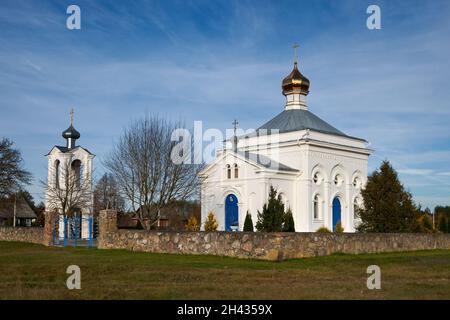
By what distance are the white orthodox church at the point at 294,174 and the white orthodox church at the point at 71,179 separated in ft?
32.2

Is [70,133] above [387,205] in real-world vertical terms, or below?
above

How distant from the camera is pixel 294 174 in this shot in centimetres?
3862

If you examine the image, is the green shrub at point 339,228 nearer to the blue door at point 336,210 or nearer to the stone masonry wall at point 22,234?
the blue door at point 336,210

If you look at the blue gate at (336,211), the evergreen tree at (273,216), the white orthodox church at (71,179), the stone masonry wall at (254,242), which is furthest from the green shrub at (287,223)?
the white orthodox church at (71,179)

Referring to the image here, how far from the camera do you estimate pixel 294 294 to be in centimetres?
998

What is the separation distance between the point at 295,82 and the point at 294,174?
29.3ft

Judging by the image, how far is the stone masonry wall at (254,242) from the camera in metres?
18.7

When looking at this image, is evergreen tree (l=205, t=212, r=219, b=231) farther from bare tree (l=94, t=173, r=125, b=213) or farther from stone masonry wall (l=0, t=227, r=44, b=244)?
stone masonry wall (l=0, t=227, r=44, b=244)

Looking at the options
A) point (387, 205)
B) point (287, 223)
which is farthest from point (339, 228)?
point (287, 223)

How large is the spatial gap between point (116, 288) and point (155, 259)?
7.36 m

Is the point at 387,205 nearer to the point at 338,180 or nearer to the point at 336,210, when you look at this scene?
the point at 336,210

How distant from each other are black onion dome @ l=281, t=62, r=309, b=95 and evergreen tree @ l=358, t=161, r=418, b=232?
553 inches

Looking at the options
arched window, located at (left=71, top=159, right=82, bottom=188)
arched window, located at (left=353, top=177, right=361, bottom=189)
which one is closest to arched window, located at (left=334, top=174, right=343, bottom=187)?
arched window, located at (left=353, top=177, right=361, bottom=189)
